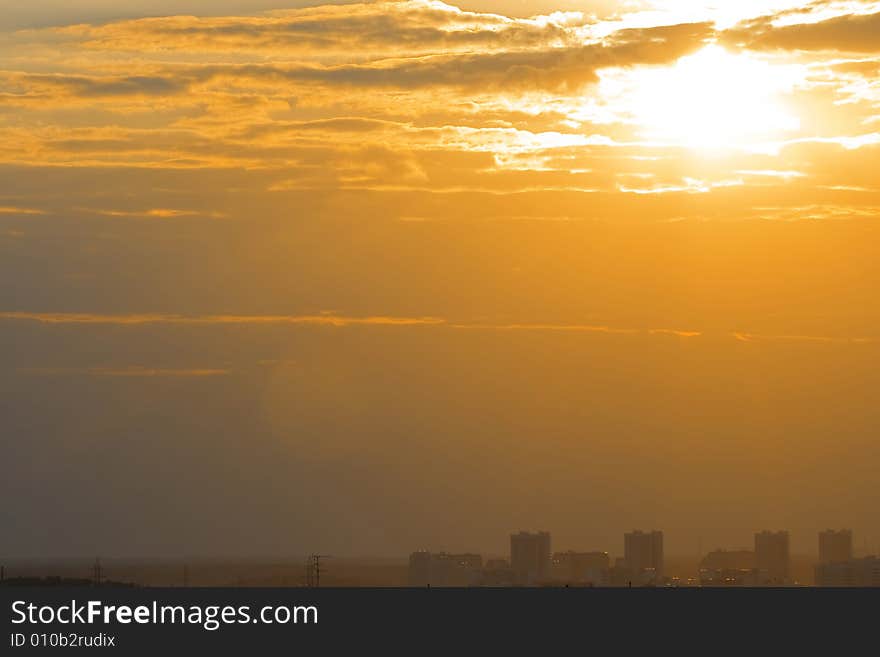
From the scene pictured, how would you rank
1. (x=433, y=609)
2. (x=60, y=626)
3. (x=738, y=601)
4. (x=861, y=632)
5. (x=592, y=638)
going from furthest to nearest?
(x=738, y=601) → (x=433, y=609) → (x=861, y=632) → (x=592, y=638) → (x=60, y=626)

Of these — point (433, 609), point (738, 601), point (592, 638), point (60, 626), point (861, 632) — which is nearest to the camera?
point (60, 626)

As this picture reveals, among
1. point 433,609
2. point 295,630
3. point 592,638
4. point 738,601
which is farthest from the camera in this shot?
point 738,601

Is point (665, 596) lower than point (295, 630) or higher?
higher

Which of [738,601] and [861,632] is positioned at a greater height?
[738,601]

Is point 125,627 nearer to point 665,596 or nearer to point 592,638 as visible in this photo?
point 592,638

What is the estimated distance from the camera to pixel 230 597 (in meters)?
142

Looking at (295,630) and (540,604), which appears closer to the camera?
(295,630)

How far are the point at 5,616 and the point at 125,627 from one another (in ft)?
34.1

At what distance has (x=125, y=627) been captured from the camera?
128250 mm

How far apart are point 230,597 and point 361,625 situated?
10.9m

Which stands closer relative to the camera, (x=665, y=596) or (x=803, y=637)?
(x=803, y=637)

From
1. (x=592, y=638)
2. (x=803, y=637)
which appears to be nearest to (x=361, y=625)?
(x=592, y=638)

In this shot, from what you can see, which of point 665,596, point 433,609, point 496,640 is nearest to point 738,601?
point 665,596

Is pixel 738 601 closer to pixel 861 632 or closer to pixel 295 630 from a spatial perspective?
pixel 861 632
